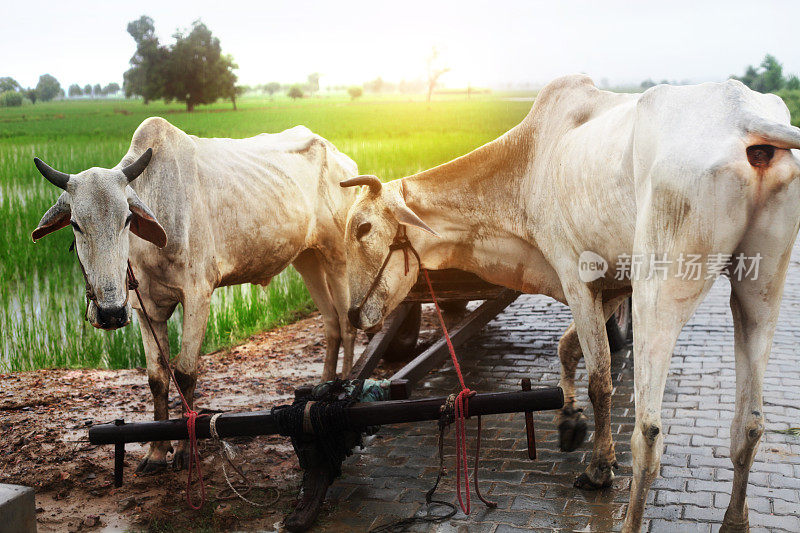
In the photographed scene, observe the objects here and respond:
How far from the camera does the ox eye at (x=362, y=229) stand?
392 cm

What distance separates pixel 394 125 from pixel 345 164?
1026 centimetres

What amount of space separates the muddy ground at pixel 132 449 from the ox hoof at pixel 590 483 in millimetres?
1333

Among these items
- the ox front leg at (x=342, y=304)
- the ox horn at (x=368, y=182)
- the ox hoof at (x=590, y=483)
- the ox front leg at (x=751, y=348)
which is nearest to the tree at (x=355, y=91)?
the ox front leg at (x=342, y=304)

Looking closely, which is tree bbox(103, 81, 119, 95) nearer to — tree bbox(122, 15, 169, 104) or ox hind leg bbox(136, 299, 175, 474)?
tree bbox(122, 15, 169, 104)

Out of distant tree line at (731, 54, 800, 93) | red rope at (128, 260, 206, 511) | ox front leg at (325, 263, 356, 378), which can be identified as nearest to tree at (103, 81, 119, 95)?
ox front leg at (325, 263, 356, 378)

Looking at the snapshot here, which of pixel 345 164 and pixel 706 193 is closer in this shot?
pixel 706 193

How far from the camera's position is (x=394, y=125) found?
51.2 ft

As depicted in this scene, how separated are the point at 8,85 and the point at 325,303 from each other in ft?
21.3

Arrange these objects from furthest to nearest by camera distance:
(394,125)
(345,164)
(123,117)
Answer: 1. (394,125)
2. (123,117)
3. (345,164)

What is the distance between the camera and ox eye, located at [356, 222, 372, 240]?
392 cm

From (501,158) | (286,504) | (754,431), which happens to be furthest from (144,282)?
(754,431)

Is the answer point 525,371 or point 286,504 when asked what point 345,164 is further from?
point 286,504

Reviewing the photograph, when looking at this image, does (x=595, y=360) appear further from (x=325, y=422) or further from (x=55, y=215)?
(x=55, y=215)

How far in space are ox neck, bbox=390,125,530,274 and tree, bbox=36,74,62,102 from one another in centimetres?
757
